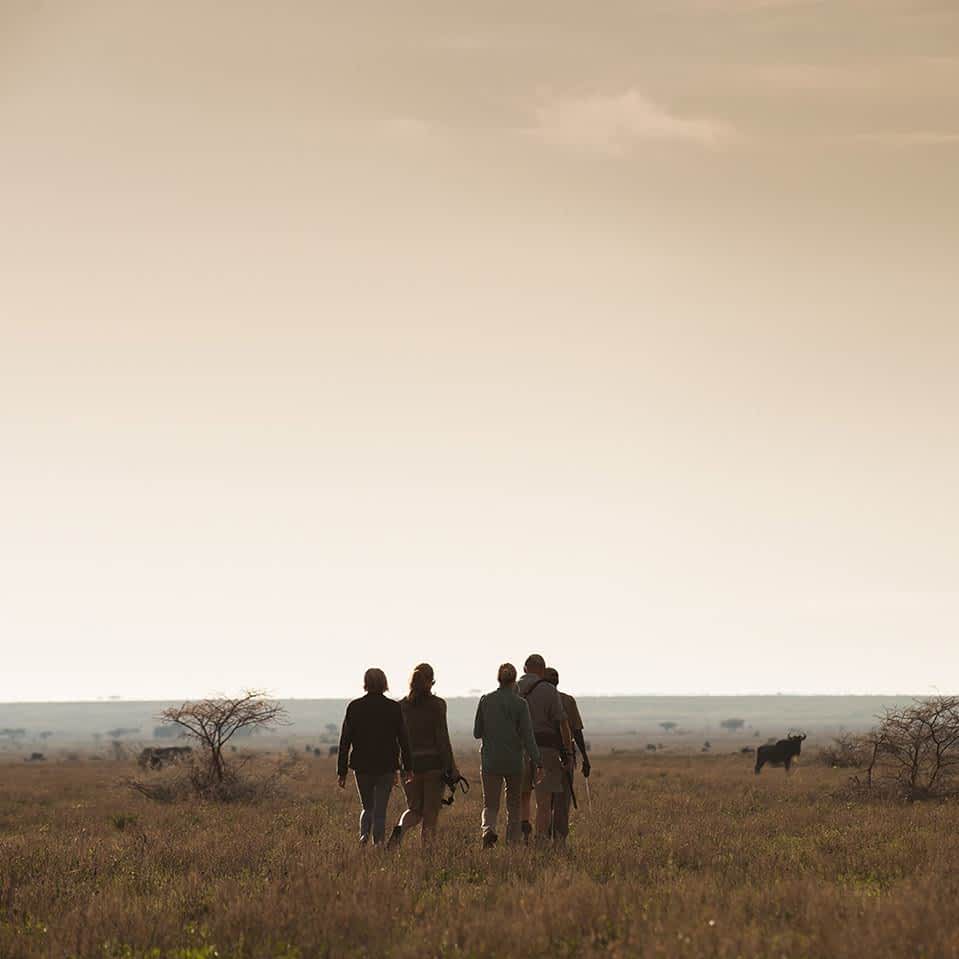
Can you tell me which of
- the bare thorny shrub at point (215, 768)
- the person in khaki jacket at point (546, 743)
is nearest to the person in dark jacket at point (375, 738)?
the person in khaki jacket at point (546, 743)

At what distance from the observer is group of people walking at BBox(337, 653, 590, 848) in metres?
14.2

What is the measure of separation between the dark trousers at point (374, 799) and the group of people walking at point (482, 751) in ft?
0.04

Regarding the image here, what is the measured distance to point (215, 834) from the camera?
17.9 meters

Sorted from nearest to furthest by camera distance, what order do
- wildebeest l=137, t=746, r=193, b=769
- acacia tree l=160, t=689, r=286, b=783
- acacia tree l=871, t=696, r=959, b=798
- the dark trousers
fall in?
1. the dark trousers
2. acacia tree l=871, t=696, r=959, b=798
3. acacia tree l=160, t=689, r=286, b=783
4. wildebeest l=137, t=746, r=193, b=769

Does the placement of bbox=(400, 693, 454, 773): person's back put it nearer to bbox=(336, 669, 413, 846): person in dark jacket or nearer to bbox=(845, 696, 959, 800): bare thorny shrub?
bbox=(336, 669, 413, 846): person in dark jacket

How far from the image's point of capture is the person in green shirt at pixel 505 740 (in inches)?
571

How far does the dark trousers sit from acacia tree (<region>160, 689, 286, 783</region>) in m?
14.3

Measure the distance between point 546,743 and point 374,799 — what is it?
214cm

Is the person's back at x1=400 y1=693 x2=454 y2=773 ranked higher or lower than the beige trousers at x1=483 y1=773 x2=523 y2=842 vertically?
higher

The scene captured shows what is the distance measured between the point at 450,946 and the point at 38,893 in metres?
4.86

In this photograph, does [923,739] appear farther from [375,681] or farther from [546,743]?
[375,681]

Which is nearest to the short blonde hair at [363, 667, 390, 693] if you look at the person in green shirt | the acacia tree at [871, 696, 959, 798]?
the person in green shirt

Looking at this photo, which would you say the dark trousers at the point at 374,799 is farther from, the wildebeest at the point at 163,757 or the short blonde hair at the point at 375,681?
the wildebeest at the point at 163,757

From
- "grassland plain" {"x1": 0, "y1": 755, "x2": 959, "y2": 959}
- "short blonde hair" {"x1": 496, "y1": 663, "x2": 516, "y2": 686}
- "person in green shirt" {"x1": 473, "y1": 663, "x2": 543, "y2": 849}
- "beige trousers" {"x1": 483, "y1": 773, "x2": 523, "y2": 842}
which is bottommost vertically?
"grassland plain" {"x1": 0, "y1": 755, "x2": 959, "y2": 959}
